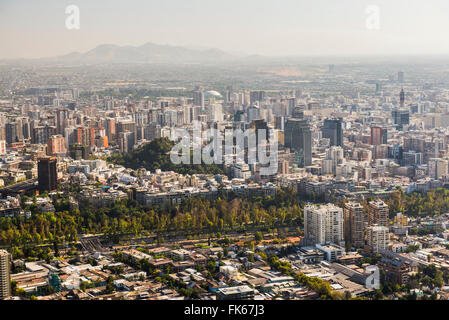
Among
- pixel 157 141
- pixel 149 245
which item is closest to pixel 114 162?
pixel 157 141

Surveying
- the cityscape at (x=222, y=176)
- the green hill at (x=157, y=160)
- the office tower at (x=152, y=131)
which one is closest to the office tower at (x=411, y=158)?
the cityscape at (x=222, y=176)

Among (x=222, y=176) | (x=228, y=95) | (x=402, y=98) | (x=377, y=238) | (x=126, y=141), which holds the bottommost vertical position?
(x=377, y=238)

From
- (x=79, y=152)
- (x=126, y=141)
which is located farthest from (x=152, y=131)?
(x=79, y=152)

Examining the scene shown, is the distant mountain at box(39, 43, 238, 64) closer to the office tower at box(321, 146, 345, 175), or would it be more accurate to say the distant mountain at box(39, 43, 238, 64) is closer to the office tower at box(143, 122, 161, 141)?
the office tower at box(321, 146, 345, 175)

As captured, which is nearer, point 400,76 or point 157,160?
point 400,76

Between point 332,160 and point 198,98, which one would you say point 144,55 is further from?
point 198,98
